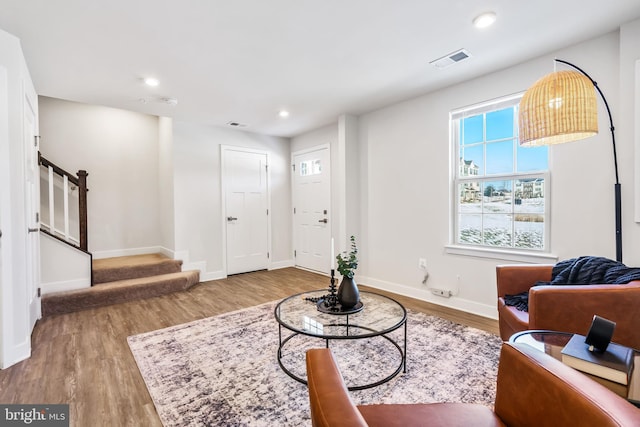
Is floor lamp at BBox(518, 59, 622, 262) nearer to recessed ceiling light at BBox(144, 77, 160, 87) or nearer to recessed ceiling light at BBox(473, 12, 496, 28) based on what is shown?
recessed ceiling light at BBox(473, 12, 496, 28)

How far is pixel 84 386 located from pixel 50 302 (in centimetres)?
195

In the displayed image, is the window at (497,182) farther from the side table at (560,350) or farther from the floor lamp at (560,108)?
the side table at (560,350)

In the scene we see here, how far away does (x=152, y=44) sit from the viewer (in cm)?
240

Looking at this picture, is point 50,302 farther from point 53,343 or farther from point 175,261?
point 175,261

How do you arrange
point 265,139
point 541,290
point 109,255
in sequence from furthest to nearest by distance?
point 265,139 < point 109,255 < point 541,290

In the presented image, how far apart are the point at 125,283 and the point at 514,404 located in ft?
14.1

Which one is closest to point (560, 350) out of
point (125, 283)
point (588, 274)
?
point (588, 274)

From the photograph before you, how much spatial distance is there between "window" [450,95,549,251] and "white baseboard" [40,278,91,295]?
444cm

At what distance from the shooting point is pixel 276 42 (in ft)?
7.94

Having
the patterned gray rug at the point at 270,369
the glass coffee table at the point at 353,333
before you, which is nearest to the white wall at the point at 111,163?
the patterned gray rug at the point at 270,369

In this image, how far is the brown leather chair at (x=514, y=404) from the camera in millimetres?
744

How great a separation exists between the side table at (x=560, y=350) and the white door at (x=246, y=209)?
14.1 ft

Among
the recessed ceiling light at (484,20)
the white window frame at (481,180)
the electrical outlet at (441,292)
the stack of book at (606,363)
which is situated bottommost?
the electrical outlet at (441,292)

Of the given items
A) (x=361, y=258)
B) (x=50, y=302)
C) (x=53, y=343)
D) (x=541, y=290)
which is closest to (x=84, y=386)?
(x=53, y=343)
